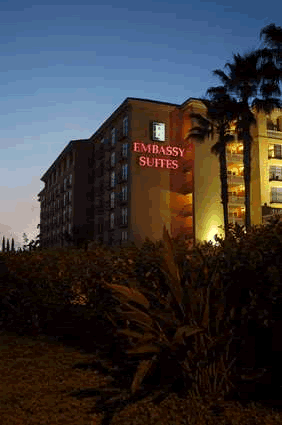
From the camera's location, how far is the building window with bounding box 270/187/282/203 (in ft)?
186

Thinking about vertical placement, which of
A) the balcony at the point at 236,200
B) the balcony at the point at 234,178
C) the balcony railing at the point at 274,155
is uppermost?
the balcony railing at the point at 274,155

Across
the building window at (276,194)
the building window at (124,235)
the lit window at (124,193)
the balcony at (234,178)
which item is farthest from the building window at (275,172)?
the building window at (124,235)

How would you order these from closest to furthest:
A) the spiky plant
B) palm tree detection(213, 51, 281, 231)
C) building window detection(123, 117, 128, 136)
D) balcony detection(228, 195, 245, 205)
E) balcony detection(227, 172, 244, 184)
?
the spiky plant, palm tree detection(213, 51, 281, 231), balcony detection(228, 195, 245, 205), building window detection(123, 117, 128, 136), balcony detection(227, 172, 244, 184)

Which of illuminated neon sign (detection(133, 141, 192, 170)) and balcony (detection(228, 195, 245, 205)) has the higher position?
illuminated neon sign (detection(133, 141, 192, 170))

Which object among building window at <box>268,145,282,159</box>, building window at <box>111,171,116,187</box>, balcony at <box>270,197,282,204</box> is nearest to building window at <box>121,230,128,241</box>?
building window at <box>111,171,116,187</box>

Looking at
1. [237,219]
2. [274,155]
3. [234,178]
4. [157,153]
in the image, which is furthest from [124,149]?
[274,155]

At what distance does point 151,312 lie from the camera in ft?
18.1

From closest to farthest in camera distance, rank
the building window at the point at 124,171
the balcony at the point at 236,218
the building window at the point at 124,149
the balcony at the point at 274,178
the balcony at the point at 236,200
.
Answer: the balcony at the point at 236,218
the balcony at the point at 236,200
the building window at the point at 124,149
the building window at the point at 124,171
the balcony at the point at 274,178

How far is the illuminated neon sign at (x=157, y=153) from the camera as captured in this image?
54.9 meters

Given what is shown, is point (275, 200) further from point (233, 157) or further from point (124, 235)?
point (124, 235)

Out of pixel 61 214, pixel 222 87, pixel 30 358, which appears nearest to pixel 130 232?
pixel 222 87

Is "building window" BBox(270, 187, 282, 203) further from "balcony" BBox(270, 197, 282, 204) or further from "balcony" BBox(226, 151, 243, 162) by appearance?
"balcony" BBox(226, 151, 243, 162)

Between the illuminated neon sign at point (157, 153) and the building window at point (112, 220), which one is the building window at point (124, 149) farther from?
the building window at point (112, 220)

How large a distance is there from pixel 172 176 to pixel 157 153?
11.0ft
